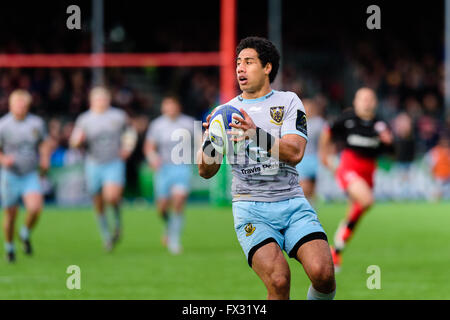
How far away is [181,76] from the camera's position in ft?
95.3

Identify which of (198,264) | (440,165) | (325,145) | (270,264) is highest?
(325,145)

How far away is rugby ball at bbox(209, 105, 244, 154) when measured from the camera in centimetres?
575

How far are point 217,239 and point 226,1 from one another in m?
9.49

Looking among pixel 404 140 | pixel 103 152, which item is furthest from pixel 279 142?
pixel 404 140

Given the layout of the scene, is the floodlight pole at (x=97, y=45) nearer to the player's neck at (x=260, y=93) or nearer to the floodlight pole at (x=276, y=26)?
the floodlight pole at (x=276, y=26)

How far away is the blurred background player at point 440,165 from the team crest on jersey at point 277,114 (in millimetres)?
22284

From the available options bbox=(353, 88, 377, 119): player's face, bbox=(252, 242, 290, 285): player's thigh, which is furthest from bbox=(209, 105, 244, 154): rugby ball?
bbox=(353, 88, 377, 119): player's face

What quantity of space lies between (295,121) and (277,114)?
0.49 ft

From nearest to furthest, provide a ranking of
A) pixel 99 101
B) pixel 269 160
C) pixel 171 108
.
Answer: pixel 269 160 → pixel 99 101 → pixel 171 108

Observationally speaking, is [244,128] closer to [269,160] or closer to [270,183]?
[269,160]

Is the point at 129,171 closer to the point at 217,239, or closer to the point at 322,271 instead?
the point at 217,239

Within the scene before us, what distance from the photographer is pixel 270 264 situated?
18.6ft

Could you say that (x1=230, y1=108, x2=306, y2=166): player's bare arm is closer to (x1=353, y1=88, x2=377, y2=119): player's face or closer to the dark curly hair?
the dark curly hair

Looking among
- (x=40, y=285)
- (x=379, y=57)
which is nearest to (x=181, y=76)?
(x=379, y=57)
